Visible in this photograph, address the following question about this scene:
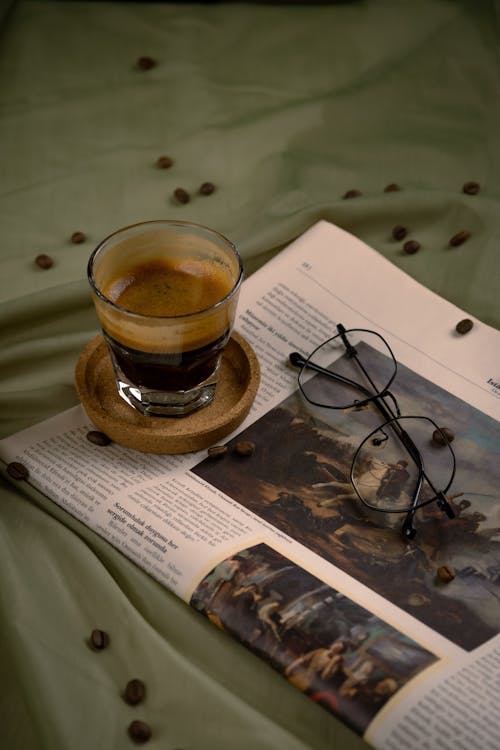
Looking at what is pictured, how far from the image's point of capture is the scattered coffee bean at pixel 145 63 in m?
1.59

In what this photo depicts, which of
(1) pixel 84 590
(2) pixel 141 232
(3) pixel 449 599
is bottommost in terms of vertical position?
(1) pixel 84 590

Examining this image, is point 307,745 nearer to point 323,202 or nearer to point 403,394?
point 403,394

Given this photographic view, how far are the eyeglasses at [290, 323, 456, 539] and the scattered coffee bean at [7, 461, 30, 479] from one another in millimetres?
353

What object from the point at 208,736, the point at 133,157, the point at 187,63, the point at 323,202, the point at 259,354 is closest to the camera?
the point at 208,736

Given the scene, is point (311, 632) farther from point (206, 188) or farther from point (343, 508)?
point (206, 188)

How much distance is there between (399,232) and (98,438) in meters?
0.60

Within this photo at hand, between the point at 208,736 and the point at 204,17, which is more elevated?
the point at 204,17

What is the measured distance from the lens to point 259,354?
46.2 inches

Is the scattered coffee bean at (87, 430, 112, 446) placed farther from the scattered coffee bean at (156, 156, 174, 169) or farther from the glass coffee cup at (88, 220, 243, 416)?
the scattered coffee bean at (156, 156, 174, 169)

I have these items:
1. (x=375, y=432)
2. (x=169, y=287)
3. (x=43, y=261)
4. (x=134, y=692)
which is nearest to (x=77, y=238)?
(x=43, y=261)

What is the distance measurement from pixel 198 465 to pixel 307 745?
34 cm

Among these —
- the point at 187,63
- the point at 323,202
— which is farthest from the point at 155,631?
the point at 187,63

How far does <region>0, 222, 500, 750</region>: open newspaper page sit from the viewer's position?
34.1 inches

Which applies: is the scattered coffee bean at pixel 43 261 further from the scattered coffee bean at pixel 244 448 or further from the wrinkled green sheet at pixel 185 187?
the scattered coffee bean at pixel 244 448
